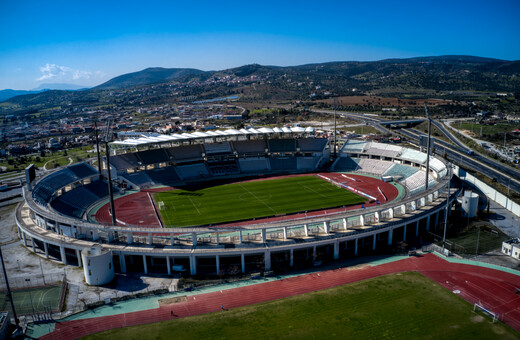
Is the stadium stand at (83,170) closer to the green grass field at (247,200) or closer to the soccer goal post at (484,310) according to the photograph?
the green grass field at (247,200)

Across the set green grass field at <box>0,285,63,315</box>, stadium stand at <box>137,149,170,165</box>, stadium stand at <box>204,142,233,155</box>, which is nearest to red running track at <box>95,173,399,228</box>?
stadium stand at <box>137,149,170,165</box>

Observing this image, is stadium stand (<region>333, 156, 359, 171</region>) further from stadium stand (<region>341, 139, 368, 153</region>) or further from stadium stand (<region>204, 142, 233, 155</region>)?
stadium stand (<region>204, 142, 233, 155</region>)

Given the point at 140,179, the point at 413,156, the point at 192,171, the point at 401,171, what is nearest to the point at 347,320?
the point at 401,171

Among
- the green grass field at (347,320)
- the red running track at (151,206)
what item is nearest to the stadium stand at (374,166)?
the red running track at (151,206)

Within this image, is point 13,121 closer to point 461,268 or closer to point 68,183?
point 68,183

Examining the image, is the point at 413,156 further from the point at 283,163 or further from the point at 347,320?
the point at 347,320

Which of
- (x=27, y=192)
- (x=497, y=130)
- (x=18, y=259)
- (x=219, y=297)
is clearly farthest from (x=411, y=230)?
(x=497, y=130)
